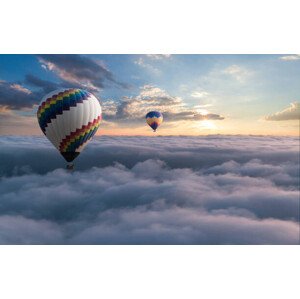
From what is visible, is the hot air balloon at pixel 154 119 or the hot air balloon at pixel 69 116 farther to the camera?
the hot air balloon at pixel 154 119

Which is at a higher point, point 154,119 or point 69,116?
point 154,119

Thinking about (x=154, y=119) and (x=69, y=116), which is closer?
(x=69, y=116)

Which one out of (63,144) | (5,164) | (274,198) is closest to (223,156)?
(274,198)

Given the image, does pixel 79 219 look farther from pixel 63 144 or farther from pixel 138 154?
pixel 138 154

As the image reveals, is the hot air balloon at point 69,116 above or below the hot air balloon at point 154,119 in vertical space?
below
